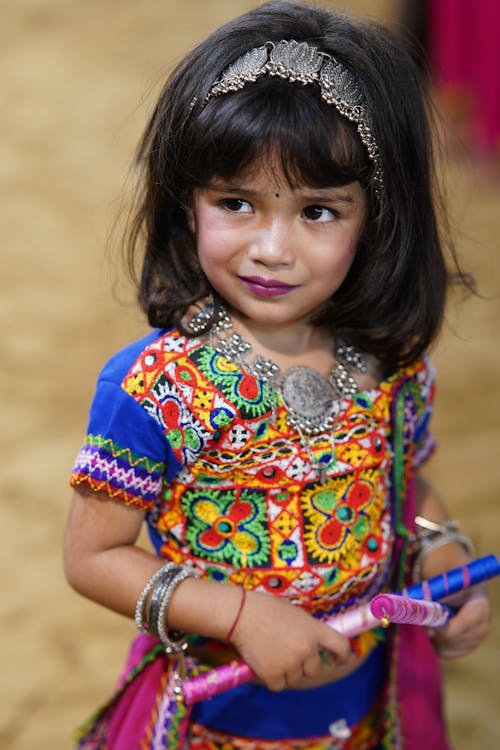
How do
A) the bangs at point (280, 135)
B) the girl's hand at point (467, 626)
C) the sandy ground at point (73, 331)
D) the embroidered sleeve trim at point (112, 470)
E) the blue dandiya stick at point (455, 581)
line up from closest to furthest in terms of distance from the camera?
1. the bangs at point (280, 135)
2. the embroidered sleeve trim at point (112, 470)
3. the blue dandiya stick at point (455, 581)
4. the girl's hand at point (467, 626)
5. the sandy ground at point (73, 331)

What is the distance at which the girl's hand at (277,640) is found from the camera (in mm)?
1527

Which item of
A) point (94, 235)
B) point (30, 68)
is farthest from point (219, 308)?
point (30, 68)

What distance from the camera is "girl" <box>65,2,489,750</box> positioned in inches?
56.4

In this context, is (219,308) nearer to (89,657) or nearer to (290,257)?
(290,257)

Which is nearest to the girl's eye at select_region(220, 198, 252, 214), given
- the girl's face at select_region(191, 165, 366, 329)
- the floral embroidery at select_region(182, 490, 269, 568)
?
the girl's face at select_region(191, 165, 366, 329)

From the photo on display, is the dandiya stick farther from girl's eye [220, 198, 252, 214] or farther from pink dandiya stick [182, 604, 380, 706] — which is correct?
girl's eye [220, 198, 252, 214]

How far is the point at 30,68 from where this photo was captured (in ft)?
19.6

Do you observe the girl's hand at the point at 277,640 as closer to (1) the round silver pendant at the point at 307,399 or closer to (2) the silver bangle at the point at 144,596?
(2) the silver bangle at the point at 144,596

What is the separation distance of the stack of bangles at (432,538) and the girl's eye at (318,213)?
588 mm

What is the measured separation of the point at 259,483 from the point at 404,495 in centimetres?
27

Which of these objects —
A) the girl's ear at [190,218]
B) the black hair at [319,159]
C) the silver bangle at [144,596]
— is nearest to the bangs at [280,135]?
the black hair at [319,159]

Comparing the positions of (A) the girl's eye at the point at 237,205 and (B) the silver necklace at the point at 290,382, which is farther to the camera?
(B) the silver necklace at the point at 290,382

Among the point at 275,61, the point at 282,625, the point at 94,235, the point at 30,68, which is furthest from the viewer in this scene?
the point at 30,68

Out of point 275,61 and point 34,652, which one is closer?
point 275,61
